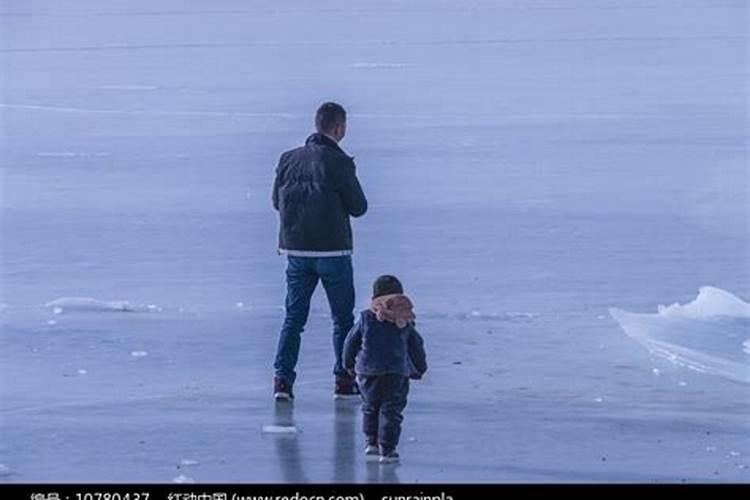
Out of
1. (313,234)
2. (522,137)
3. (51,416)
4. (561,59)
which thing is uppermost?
(561,59)

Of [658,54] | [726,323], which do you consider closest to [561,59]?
[658,54]

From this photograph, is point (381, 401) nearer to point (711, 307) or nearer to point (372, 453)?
point (372, 453)

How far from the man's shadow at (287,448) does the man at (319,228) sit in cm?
17

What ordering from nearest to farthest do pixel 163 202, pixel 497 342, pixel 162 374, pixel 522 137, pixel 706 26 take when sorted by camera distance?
pixel 162 374, pixel 497 342, pixel 163 202, pixel 522 137, pixel 706 26

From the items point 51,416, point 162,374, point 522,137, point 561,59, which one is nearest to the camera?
point 51,416

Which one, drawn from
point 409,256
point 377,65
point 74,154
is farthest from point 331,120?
point 377,65

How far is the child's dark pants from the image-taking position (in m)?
8.65

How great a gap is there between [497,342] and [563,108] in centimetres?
1142

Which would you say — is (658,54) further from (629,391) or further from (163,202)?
(629,391)

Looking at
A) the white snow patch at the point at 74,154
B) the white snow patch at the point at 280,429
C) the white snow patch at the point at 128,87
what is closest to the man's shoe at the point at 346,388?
the white snow patch at the point at 280,429

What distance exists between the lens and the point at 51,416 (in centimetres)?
951

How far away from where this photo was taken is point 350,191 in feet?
31.7

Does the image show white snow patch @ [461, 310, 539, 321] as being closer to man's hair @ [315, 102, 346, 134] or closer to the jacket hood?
man's hair @ [315, 102, 346, 134]

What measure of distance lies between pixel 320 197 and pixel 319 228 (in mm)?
145
